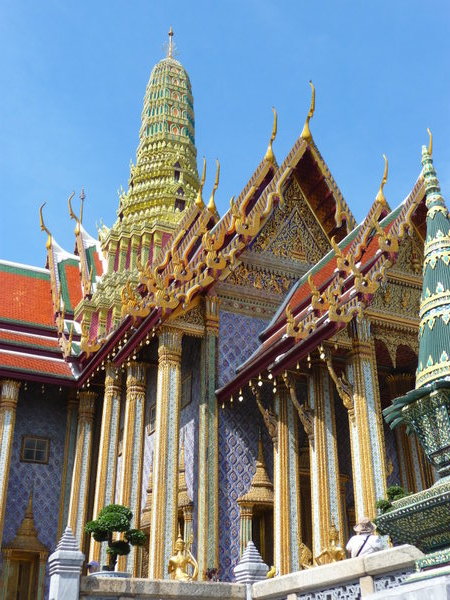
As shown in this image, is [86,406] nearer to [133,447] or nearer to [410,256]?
[133,447]

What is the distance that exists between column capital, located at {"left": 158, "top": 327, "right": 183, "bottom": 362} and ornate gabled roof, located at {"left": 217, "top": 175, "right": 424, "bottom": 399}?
80 cm

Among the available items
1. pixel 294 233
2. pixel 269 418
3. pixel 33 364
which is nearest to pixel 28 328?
pixel 33 364

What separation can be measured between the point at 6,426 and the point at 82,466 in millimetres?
1500

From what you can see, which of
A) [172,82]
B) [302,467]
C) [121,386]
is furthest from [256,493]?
[172,82]

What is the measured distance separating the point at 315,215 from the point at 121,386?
14.5 ft

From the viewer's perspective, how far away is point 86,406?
1328cm

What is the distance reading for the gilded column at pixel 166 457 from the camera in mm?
8953

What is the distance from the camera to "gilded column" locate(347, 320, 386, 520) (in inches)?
327

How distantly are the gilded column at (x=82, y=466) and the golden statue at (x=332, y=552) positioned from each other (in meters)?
5.35

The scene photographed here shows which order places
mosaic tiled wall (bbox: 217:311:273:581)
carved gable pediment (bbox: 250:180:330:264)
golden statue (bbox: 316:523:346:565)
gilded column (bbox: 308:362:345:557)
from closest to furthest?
golden statue (bbox: 316:523:346:565), gilded column (bbox: 308:362:345:557), mosaic tiled wall (bbox: 217:311:273:581), carved gable pediment (bbox: 250:180:330:264)

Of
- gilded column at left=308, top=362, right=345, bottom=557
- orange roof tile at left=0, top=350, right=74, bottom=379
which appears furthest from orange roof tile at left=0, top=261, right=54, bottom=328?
gilded column at left=308, top=362, right=345, bottom=557

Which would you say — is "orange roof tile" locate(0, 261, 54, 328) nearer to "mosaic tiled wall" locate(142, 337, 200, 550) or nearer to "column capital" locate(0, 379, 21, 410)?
"column capital" locate(0, 379, 21, 410)

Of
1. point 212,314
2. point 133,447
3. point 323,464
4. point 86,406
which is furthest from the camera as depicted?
point 86,406

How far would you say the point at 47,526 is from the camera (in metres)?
12.7
